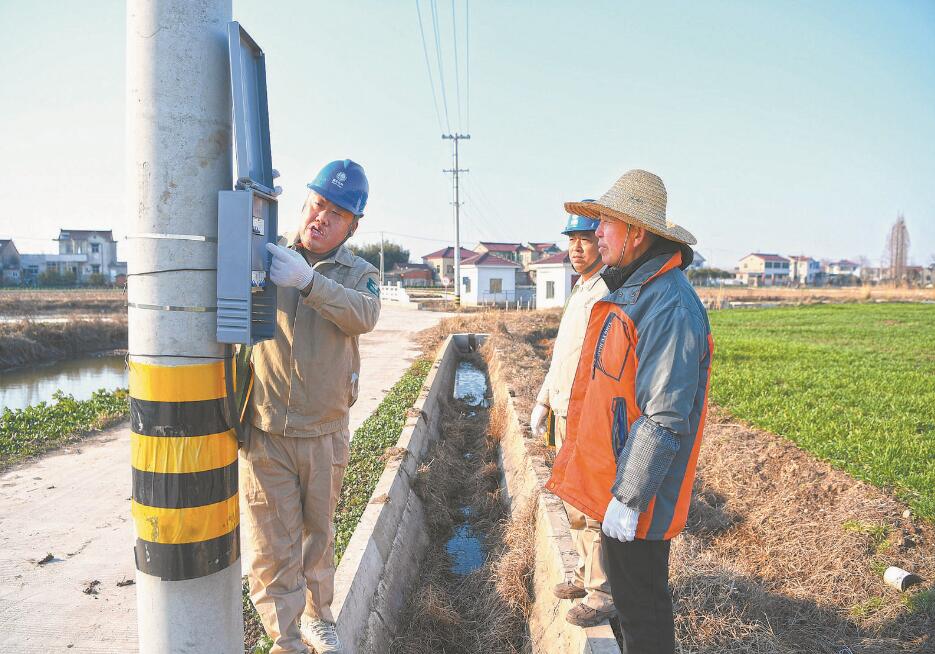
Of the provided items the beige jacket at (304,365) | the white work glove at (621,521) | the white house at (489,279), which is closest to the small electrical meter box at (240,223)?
the beige jacket at (304,365)

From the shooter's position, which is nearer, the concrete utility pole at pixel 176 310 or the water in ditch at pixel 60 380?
the concrete utility pole at pixel 176 310

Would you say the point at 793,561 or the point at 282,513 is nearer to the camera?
the point at 282,513

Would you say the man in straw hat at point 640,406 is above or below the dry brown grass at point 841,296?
below

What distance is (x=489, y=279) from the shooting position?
39.7 metres

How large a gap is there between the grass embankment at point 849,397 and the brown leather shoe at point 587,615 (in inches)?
125

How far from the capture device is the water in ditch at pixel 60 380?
12903 millimetres

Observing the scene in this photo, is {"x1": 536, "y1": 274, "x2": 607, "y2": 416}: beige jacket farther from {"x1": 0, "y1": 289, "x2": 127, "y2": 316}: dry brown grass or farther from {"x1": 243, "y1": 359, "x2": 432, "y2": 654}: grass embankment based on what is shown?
{"x1": 0, "y1": 289, "x2": 127, "y2": 316}: dry brown grass

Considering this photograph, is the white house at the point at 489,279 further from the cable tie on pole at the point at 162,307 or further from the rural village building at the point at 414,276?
the cable tie on pole at the point at 162,307

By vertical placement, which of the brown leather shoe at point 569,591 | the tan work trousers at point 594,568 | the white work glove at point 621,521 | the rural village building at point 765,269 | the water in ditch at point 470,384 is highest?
the rural village building at point 765,269

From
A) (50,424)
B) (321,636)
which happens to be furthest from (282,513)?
(50,424)

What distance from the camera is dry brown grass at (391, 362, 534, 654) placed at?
390 cm

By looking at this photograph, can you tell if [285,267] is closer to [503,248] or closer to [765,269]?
[503,248]

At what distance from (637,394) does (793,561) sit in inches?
121

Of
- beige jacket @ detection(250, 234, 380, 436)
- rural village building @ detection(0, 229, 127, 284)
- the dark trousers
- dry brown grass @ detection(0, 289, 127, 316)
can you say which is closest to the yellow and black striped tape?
beige jacket @ detection(250, 234, 380, 436)
